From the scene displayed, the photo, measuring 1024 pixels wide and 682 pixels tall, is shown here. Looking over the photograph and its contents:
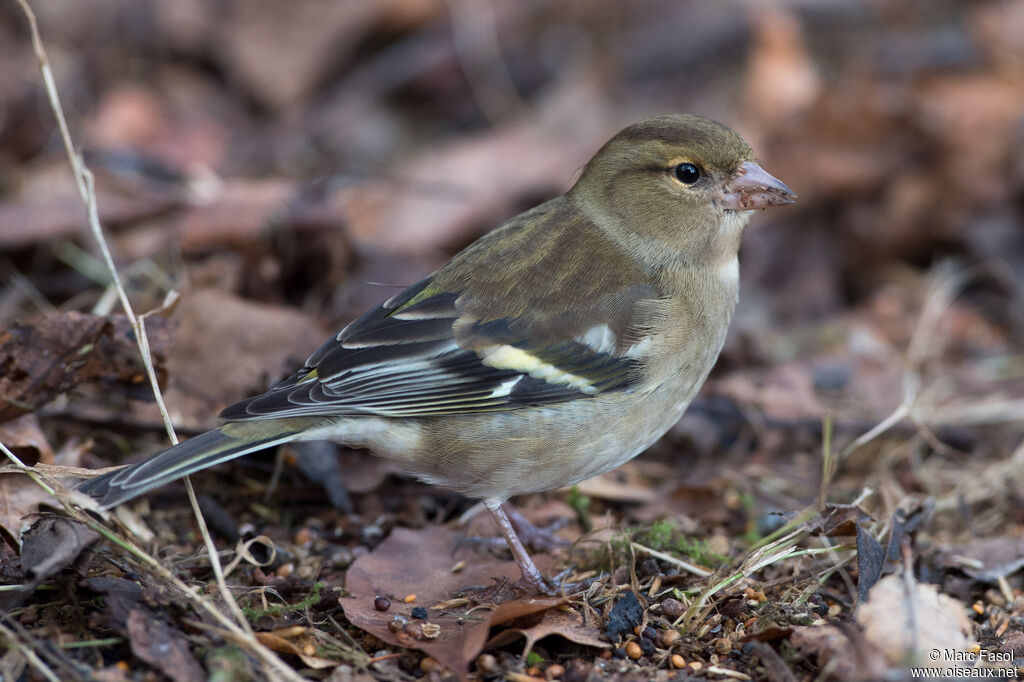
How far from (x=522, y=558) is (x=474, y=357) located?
75 centimetres

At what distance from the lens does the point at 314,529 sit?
4.31 meters

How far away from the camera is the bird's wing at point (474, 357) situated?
3.83 m

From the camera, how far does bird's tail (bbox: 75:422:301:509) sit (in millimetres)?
3246

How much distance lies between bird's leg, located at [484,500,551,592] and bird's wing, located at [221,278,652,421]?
42 centimetres

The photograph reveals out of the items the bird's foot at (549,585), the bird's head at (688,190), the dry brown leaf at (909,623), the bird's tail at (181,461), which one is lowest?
the bird's foot at (549,585)

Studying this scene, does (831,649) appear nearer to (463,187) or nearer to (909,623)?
(909,623)

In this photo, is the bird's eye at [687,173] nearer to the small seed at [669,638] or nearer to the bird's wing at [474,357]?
the bird's wing at [474,357]

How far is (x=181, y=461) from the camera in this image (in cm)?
336

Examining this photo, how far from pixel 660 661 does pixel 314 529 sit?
160 centimetres

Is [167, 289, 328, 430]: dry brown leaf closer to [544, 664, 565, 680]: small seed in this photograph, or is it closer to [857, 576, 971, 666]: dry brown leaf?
[544, 664, 565, 680]: small seed

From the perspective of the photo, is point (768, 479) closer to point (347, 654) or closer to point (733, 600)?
point (733, 600)

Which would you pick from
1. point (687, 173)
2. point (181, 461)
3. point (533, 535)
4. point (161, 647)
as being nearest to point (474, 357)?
point (533, 535)

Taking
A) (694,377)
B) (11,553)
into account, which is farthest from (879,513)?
(11,553)

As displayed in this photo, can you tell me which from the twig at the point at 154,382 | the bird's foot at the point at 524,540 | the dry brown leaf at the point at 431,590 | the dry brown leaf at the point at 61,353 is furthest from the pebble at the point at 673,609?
the dry brown leaf at the point at 61,353
